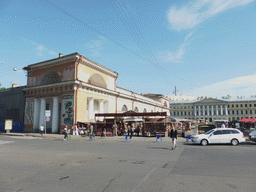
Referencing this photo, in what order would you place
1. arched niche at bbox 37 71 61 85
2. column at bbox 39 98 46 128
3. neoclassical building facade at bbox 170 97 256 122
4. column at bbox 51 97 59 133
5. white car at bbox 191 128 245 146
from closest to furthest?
white car at bbox 191 128 245 146 < column at bbox 51 97 59 133 < arched niche at bbox 37 71 61 85 < column at bbox 39 98 46 128 < neoclassical building facade at bbox 170 97 256 122

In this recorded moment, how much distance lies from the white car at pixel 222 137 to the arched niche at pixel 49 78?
24492 millimetres

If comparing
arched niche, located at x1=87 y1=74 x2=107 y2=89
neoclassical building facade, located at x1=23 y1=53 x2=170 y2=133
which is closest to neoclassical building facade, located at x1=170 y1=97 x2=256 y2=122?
neoclassical building facade, located at x1=23 y1=53 x2=170 y2=133

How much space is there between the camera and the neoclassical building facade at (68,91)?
29.3 meters

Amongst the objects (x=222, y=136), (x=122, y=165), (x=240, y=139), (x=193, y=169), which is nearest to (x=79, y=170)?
(x=122, y=165)

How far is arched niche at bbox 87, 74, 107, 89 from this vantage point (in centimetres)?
3341

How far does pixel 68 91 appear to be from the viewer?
2961 cm

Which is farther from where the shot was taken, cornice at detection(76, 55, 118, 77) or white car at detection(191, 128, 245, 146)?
cornice at detection(76, 55, 118, 77)

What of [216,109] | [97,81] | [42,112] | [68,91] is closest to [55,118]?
[42,112]

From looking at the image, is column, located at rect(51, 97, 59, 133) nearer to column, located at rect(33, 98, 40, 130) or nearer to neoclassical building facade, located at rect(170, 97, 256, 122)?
column, located at rect(33, 98, 40, 130)

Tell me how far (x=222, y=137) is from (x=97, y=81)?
77.5 feet

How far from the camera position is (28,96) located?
3522 centimetres

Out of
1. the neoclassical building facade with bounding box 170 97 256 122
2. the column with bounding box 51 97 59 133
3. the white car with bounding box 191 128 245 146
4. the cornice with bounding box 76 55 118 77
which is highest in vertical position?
the cornice with bounding box 76 55 118 77

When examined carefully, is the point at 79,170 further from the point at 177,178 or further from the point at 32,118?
the point at 32,118

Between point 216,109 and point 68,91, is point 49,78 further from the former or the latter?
point 216,109
